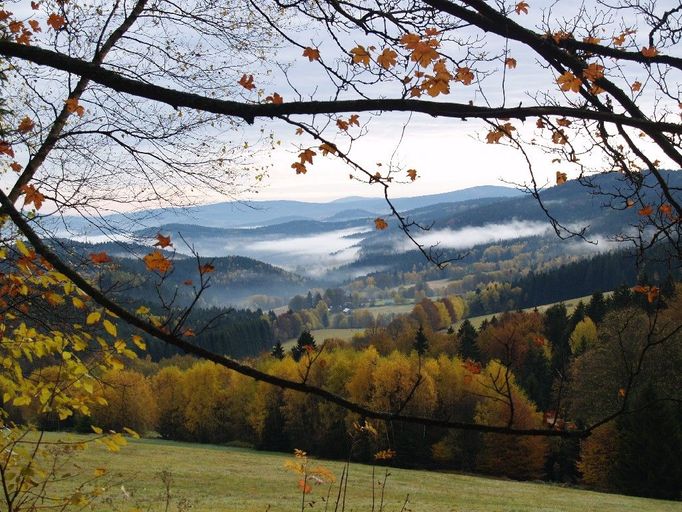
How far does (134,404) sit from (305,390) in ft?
208

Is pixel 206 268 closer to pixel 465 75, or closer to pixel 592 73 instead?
pixel 465 75

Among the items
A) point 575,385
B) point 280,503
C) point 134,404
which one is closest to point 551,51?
point 280,503

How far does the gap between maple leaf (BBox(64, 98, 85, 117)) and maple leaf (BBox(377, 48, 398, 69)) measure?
2911mm

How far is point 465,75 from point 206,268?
85.2 inches

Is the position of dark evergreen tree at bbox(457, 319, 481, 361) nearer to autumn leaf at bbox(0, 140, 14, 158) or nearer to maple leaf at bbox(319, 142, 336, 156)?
autumn leaf at bbox(0, 140, 14, 158)

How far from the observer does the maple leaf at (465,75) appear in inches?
159

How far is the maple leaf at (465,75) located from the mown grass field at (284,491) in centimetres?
1503

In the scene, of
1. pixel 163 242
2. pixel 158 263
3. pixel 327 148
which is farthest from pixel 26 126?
pixel 327 148

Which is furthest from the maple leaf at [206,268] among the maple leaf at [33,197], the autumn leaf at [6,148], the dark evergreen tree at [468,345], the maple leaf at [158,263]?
the dark evergreen tree at [468,345]

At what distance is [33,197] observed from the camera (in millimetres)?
4723

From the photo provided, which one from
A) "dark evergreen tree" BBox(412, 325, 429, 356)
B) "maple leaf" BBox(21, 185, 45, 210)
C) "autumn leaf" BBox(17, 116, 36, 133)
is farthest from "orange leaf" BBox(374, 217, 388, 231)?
"autumn leaf" BBox(17, 116, 36, 133)

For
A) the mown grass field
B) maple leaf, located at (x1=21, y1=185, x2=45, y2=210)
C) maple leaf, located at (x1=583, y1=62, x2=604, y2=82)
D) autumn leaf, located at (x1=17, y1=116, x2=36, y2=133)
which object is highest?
autumn leaf, located at (x1=17, y1=116, x2=36, y2=133)

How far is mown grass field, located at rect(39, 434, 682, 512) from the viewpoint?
793 inches

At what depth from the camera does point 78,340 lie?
178 inches
